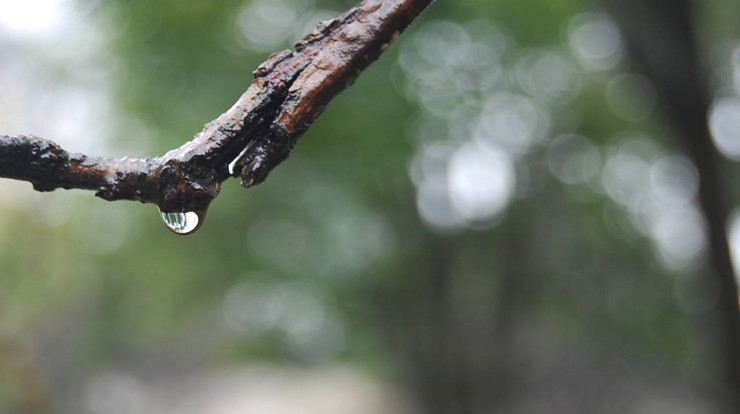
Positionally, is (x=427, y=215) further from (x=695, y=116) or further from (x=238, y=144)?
(x=238, y=144)

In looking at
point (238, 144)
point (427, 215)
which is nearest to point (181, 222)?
point (238, 144)

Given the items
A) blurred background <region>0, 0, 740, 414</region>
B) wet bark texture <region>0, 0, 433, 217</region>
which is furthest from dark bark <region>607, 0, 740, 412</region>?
wet bark texture <region>0, 0, 433, 217</region>

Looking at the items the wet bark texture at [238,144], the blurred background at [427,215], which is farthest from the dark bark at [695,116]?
the wet bark texture at [238,144]

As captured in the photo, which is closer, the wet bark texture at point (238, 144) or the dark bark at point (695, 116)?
the wet bark texture at point (238, 144)

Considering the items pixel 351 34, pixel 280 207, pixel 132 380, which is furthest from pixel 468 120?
pixel 132 380

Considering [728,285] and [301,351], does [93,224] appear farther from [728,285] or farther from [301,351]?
[728,285]

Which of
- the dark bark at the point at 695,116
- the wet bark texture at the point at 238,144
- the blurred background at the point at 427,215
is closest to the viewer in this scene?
the wet bark texture at the point at 238,144

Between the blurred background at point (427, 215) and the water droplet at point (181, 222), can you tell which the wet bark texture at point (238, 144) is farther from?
the blurred background at point (427, 215)
